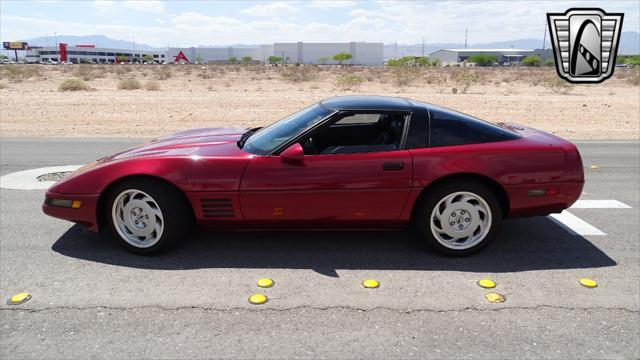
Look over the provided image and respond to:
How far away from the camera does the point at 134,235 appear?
4.25 metres

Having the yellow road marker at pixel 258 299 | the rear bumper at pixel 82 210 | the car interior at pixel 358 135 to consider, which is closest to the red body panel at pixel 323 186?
the car interior at pixel 358 135

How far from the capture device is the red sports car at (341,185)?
4.05 metres

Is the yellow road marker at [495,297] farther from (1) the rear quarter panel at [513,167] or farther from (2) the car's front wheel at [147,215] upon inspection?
(2) the car's front wheel at [147,215]

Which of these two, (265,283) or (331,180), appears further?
(331,180)

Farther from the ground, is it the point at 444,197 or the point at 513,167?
the point at 513,167

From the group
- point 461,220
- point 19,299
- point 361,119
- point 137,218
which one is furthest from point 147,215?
point 461,220

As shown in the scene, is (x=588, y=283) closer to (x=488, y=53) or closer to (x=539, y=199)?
(x=539, y=199)

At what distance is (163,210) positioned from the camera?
4.10 m

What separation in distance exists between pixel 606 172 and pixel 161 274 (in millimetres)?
6966

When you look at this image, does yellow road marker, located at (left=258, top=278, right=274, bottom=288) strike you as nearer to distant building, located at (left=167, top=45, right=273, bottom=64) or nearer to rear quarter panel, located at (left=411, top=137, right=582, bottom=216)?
rear quarter panel, located at (left=411, top=137, right=582, bottom=216)

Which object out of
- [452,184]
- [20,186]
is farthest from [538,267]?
[20,186]

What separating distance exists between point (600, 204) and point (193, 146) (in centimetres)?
480

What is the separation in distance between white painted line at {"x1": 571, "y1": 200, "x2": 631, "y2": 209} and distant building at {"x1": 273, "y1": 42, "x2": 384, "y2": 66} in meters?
140

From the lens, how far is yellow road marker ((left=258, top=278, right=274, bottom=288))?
3742 mm
